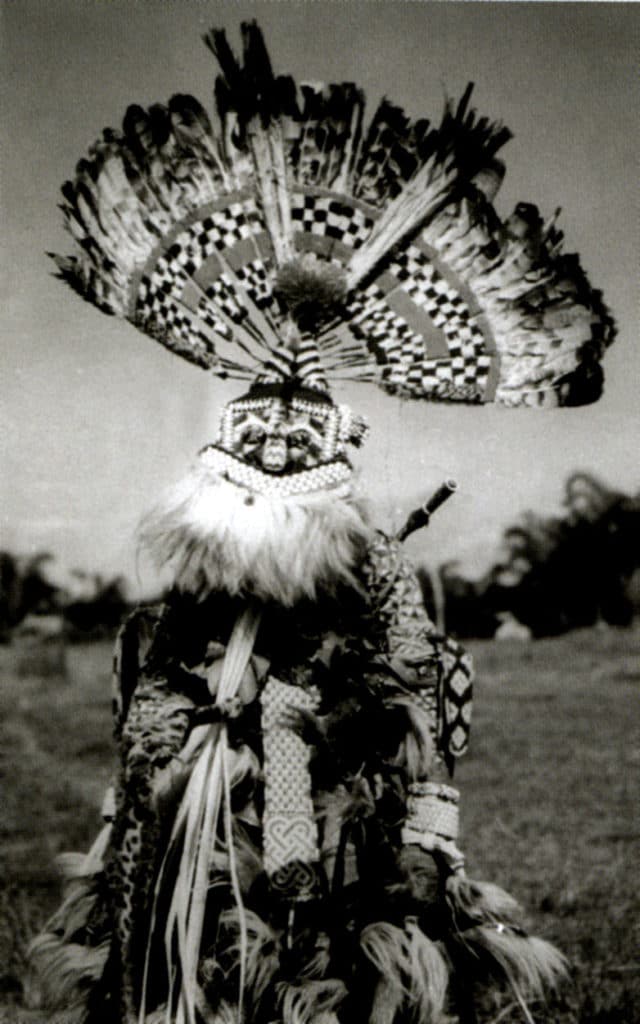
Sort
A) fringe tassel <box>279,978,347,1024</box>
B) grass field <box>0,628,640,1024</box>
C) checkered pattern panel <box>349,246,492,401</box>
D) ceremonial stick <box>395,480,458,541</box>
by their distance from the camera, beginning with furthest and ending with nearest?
grass field <box>0,628,640,1024</box>
checkered pattern panel <box>349,246,492,401</box>
ceremonial stick <box>395,480,458,541</box>
fringe tassel <box>279,978,347,1024</box>

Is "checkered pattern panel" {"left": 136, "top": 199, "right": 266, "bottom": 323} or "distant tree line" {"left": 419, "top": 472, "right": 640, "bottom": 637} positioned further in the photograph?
"distant tree line" {"left": 419, "top": 472, "right": 640, "bottom": 637}

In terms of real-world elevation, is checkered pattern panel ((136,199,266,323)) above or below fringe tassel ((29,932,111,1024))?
above

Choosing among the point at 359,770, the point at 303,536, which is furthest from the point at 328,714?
the point at 303,536

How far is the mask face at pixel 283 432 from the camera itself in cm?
219

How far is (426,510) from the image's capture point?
2293 millimetres

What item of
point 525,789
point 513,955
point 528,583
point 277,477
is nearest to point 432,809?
point 513,955

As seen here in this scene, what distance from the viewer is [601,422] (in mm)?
3521

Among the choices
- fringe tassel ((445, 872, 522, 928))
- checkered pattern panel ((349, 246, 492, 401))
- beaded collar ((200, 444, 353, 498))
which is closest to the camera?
fringe tassel ((445, 872, 522, 928))

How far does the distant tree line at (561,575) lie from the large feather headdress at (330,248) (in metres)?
1.94

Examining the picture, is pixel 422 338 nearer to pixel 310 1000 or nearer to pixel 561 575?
pixel 310 1000

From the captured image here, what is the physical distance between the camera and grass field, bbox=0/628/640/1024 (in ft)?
Result: 10.3

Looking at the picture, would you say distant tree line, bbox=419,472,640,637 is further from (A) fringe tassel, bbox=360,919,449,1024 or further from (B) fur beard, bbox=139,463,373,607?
(A) fringe tassel, bbox=360,919,449,1024

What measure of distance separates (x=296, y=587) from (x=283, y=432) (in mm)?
341

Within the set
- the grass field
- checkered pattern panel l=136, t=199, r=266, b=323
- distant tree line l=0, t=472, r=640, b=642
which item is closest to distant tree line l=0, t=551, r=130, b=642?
distant tree line l=0, t=472, r=640, b=642
